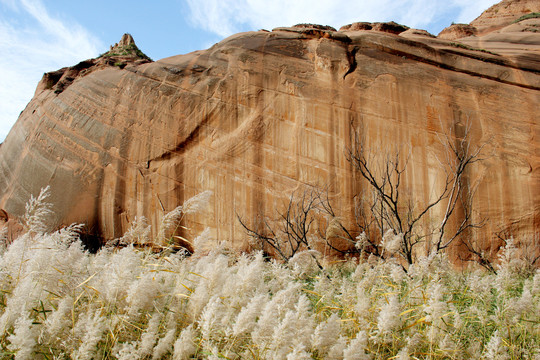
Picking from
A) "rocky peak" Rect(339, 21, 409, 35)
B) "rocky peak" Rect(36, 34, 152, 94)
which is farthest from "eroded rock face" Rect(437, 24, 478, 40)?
"rocky peak" Rect(36, 34, 152, 94)

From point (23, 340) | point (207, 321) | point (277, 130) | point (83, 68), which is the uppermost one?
point (83, 68)

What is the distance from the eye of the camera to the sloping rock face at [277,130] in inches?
446

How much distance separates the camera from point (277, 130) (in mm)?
12219

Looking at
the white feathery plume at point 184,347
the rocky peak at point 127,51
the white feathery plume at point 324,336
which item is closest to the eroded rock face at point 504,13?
the rocky peak at point 127,51

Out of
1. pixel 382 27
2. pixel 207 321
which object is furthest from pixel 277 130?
pixel 207 321

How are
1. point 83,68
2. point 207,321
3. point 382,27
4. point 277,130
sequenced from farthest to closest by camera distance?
1. point 382,27
2. point 83,68
3. point 277,130
4. point 207,321

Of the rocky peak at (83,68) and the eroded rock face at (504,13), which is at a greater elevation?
the eroded rock face at (504,13)

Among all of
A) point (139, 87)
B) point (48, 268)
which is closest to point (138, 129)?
point (139, 87)

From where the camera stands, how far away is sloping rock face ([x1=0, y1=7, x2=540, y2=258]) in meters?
11.3

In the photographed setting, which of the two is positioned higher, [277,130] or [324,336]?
[277,130]

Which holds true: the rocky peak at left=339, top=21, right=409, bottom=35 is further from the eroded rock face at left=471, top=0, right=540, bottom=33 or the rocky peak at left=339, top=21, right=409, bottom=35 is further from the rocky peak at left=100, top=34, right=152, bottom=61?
the rocky peak at left=100, top=34, right=152, bottom=61

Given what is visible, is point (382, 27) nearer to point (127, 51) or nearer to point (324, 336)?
point (127, 51)

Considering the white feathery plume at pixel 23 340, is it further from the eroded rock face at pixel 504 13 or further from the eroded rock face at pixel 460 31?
the eroded rock face at pixel 504 13

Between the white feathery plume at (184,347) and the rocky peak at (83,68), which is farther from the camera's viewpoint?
the rocky peak at (83,68)
